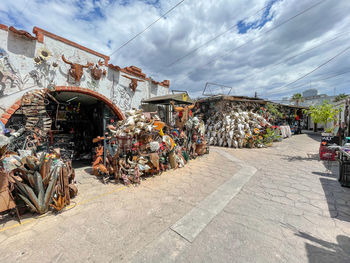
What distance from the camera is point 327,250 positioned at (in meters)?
1.86

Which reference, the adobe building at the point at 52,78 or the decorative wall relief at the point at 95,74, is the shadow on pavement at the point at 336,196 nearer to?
the adobe building at the point at 52,78

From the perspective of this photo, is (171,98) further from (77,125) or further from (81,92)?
(77,125)

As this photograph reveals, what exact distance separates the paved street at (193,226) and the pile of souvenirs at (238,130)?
5.94 meters

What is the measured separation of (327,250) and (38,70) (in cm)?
708

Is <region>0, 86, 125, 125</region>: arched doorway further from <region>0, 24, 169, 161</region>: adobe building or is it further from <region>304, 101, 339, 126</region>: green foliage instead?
<region>304, 101, 339, 126</region>: green foliage

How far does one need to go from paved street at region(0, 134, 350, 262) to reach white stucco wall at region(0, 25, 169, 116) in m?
3.17

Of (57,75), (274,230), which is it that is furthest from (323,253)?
(57,75)

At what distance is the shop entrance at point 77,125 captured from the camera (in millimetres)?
6570

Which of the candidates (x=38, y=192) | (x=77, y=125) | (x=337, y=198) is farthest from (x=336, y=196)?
(x=77, y=125)

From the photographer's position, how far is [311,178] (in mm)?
4328

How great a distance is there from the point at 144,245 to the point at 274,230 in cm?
202

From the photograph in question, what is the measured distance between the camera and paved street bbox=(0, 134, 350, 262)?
1.83 metres

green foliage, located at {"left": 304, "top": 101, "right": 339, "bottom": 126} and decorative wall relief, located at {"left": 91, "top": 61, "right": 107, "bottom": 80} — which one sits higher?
decorative wall relief, located at {"left": 91, "top": 61, "right": 107, "bottom": 80}

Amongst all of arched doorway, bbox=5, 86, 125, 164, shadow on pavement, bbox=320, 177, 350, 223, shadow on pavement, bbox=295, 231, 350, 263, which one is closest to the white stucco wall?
arched doorway, bbox=5, 86, 125, 164
